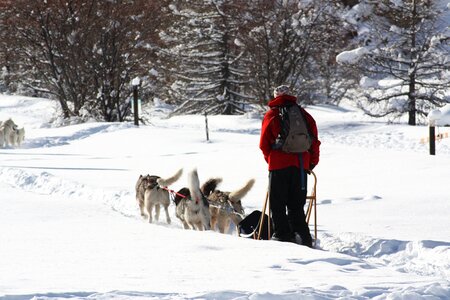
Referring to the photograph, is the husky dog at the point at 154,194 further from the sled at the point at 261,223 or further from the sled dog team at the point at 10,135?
the sled dog team at the point at 10,135

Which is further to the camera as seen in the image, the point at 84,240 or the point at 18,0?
the point at 18,0

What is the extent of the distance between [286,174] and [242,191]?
4.17ft

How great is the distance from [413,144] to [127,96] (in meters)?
12.9

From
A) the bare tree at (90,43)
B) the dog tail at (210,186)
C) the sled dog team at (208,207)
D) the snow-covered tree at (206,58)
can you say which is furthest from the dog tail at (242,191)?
the snow-covered tree at (206,58)

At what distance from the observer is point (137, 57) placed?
29016 mm

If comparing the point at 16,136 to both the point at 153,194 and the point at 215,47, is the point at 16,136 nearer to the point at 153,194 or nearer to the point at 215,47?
the point at 153,194

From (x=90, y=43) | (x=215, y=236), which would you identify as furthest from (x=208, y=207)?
(x=90, y=43)

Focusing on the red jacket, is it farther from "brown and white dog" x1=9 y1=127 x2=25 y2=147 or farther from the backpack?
"brown and white dog" x1=9 y1=127 x2=25 y2=147

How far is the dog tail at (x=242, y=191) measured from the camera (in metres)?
7.55

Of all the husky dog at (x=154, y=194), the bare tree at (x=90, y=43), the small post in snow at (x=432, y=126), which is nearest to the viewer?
the husky dog at (x=154, y=194)

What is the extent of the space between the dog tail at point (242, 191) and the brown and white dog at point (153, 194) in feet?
4.32

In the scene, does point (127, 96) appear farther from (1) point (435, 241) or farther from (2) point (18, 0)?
(1) point (435, 241)

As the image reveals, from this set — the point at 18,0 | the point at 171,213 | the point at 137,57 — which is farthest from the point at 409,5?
the point at 171,213

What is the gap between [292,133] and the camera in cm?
621
